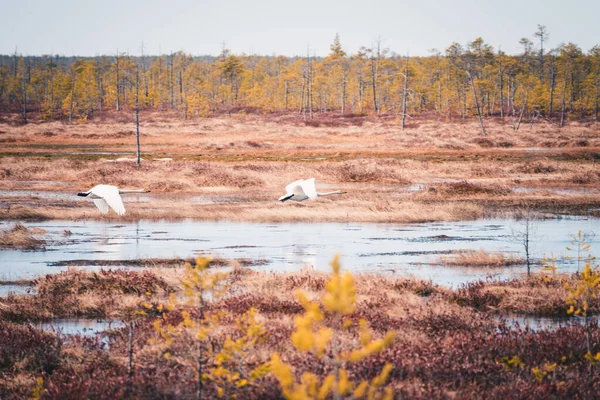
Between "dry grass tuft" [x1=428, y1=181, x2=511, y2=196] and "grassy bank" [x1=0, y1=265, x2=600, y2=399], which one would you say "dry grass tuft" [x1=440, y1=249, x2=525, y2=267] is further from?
"dry grass tuft" [x1=428, y1=181, x2=511, y2=196]

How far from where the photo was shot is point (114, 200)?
2205 centimetres

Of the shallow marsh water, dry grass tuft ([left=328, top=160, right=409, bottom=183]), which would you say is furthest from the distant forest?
the shallow marsh water

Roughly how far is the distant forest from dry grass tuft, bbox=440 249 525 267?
244 feet

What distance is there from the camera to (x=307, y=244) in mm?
22984

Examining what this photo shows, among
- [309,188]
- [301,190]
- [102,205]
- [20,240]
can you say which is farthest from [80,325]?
[301,190]

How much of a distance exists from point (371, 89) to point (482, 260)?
11231 cm

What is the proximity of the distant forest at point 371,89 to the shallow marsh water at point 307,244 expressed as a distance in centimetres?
6833

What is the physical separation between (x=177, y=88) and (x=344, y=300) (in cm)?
15371

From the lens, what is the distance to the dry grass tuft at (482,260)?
19.2 m

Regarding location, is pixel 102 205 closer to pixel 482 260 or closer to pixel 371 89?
pixel 482 260

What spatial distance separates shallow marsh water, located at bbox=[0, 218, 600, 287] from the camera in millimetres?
18734

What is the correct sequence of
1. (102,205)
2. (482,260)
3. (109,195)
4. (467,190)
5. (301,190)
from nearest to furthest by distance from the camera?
(482,260)
(109,195)
(102,205)
(301,190)
(467,190)

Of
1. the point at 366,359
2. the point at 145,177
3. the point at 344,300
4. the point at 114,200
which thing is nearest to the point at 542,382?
the point at 366,359

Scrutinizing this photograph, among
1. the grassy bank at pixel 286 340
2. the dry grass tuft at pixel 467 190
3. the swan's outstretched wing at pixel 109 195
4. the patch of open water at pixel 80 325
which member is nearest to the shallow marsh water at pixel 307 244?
the swan's outstretched wing at pixel 109 195
